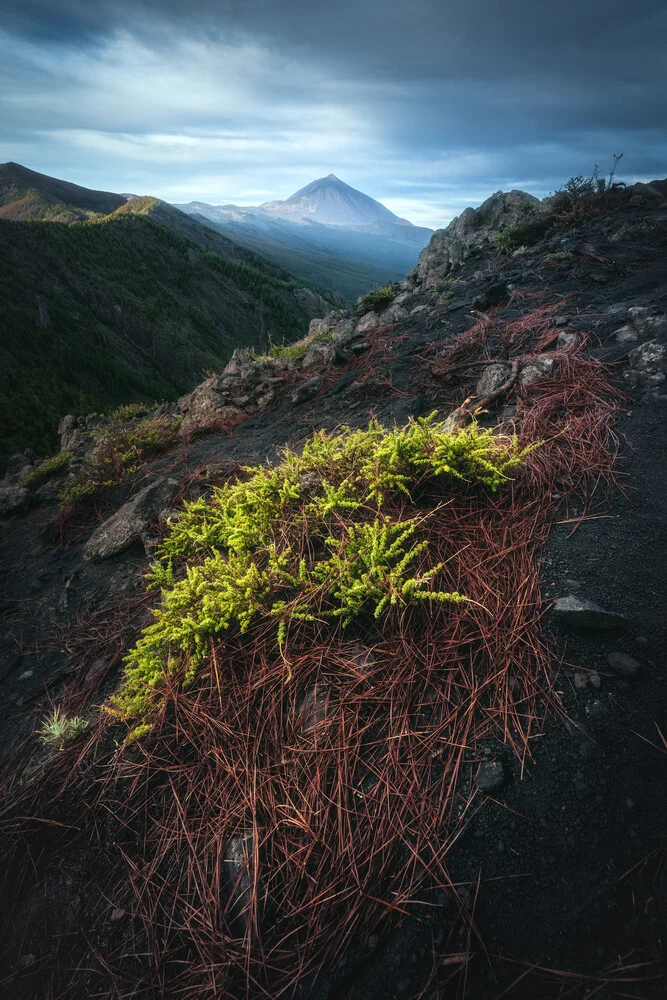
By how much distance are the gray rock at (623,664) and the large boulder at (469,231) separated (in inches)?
303

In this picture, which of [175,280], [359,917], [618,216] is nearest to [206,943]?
[359,917]

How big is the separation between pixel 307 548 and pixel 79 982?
69.0 inches

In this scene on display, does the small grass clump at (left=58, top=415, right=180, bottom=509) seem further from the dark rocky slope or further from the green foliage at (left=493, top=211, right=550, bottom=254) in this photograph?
the green foliage at (left=493, top=211, right=550, bottom=254)

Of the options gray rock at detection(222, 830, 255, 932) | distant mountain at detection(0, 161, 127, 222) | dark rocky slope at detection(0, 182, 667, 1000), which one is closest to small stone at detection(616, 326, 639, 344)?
dark rocky slope at detection(0, 182, 667, 1000)

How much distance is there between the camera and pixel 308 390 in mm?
5301

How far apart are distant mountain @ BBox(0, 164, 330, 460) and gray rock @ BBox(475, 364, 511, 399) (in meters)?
35.0

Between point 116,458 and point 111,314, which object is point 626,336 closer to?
point 116,458

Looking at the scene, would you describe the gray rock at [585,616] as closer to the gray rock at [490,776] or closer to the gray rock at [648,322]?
the gray rock at [490,776]

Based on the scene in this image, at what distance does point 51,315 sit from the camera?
5531 centimetres

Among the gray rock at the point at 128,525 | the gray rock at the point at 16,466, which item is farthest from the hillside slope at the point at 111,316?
the gray rock at the point at 128,525

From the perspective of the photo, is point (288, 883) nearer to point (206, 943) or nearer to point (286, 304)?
point (206, 943)

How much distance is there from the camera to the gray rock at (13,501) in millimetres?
5718

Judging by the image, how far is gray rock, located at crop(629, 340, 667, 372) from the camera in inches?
111

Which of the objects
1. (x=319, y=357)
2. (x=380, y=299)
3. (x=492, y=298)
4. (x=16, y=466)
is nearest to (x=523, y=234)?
(x=380, y=299)
